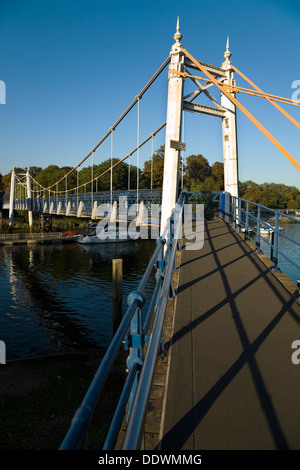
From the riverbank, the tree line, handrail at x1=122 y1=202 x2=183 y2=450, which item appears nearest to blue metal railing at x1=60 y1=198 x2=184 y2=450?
handrail at x1=122 y1=202 x2=183 y2=450

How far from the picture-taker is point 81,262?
27969 millimetres

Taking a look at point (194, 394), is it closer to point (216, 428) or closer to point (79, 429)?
point (216, 428)

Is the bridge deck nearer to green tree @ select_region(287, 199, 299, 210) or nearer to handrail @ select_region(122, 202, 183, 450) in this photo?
handrail @ select_region(122, 202, 183, 450)

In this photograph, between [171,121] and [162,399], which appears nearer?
[162,399]

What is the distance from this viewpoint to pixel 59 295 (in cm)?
1830

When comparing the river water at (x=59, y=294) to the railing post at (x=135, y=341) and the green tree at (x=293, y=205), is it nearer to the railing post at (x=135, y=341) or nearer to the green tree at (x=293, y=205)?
the railing post at (x=135, y=341)

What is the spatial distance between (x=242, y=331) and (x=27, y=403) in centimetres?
589

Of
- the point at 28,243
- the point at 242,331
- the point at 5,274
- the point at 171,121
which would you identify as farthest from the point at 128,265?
the point at 242,331

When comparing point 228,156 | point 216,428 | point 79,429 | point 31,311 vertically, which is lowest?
point 31,311

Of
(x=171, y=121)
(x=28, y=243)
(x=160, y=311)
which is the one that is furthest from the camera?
(x=28, y=243)

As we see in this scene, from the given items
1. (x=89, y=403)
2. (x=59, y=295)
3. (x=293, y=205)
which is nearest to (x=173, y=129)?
(x=89, y=403)

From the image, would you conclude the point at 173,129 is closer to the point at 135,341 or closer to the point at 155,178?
the point at 135,341

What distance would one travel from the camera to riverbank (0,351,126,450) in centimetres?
592

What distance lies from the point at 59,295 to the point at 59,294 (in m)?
0.20
